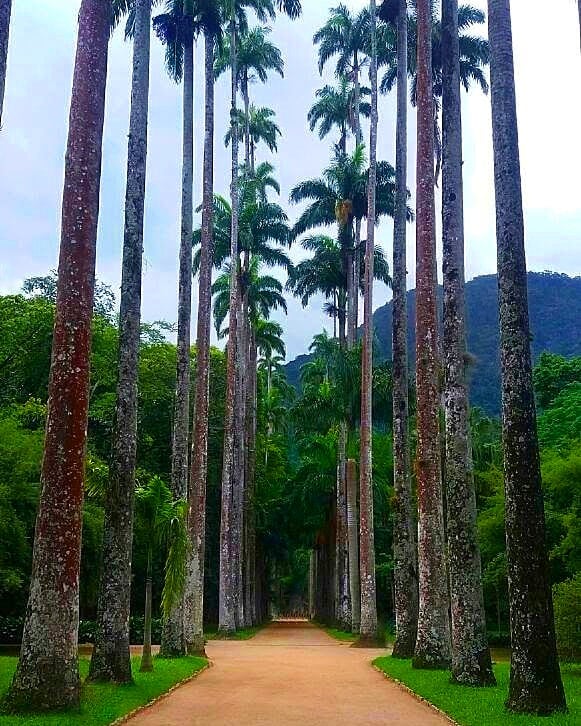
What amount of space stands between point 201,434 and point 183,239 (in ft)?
17.8

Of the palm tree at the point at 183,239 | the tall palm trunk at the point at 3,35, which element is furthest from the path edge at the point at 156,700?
the tall palm trunk at the point at 3,35

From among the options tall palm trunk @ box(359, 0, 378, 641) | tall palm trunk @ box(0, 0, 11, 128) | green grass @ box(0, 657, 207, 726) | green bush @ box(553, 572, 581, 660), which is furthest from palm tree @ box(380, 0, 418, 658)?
tall palm trunk @ box(0, 0, 11, 128)

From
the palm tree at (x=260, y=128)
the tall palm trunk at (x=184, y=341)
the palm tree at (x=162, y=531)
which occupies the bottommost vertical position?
the palm tree at (x=162, y=531)

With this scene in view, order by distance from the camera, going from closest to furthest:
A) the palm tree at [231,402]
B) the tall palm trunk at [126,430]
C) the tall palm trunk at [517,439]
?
1. the tall palm trunk at [517,439]
2. the tall palm trunk at [126,430]
3. the palm tree at [231,402]

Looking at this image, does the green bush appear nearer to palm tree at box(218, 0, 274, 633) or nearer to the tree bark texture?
palm tree at box(218, 0, 274, 633)

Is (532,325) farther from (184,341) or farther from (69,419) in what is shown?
(69,419)

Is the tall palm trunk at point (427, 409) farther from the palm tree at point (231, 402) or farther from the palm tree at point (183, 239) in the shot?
the palm tree at point (231, 402)

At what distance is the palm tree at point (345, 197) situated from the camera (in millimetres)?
33938

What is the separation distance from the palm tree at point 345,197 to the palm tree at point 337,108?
289 cm

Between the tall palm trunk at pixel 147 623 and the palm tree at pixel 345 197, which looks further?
the palm tree at pixel 345 197

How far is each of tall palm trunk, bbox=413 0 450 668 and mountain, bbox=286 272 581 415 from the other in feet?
151

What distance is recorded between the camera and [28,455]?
81.1ft

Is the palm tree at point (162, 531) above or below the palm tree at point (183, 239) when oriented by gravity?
below

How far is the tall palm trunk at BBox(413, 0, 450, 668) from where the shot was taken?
16297 mm
